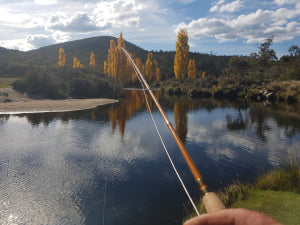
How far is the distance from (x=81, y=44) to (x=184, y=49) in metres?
149

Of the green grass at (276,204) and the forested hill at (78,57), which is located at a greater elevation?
the forested hill at (78,57)

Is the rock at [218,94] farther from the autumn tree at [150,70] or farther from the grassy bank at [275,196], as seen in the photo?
the grassy bank at [275,196]

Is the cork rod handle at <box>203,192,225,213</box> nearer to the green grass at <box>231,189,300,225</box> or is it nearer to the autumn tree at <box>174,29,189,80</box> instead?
the green grass at <box>231,189,300,225</box>

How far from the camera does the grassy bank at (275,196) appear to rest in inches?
274

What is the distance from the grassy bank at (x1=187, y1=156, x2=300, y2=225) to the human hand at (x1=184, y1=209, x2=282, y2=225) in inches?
243

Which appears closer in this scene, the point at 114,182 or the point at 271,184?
the point at 271,184

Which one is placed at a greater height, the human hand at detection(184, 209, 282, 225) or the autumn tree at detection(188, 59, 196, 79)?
the autumn tree at detection(188, 59, 196, 79)

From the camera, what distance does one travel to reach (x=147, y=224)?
7.89 meters

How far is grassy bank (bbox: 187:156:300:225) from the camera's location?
274 inches

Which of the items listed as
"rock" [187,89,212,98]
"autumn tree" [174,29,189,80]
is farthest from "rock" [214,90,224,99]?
"autumn tree" [174,29,189,80]

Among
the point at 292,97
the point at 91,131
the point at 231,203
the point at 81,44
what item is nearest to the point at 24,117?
the point at 91,131

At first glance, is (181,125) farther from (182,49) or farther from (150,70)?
(150,70)

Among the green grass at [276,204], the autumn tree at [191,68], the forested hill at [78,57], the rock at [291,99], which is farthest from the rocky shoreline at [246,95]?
the forested hill at [78,57]

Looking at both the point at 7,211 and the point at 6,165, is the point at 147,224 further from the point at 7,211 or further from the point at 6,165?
the point at 6,165
